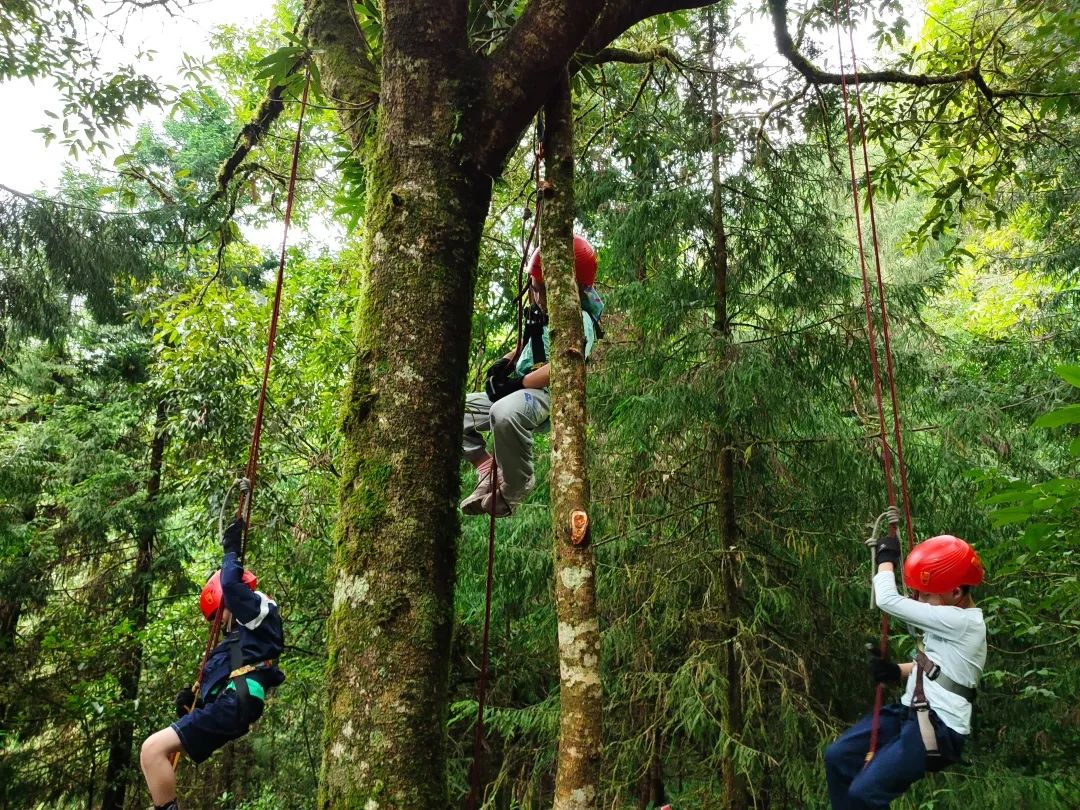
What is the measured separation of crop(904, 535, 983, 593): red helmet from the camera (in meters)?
2.90

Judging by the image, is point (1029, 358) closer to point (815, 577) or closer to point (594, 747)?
point (815, 577)

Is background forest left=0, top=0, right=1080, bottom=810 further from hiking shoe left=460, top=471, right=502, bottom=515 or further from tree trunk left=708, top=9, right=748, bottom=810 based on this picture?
hiking shoe left=460, top=471, right=502, bottom=515

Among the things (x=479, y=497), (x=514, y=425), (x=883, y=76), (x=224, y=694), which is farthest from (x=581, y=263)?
(x=224, y=694)

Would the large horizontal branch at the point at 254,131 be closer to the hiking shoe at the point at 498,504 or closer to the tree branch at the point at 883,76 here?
the hiking shoe at the point at 498,504

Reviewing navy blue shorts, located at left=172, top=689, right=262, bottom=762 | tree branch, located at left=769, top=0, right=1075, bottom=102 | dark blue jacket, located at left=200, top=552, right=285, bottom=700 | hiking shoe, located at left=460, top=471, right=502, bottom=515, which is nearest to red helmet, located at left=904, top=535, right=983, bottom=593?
hiking shoe, located at left=460, top=471, right=502, bottom=515

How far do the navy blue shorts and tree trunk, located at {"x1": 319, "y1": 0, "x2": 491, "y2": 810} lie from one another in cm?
213

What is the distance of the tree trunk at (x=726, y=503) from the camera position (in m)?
5.31

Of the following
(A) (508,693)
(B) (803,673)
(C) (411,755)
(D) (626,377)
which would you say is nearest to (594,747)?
(C) (411,755)

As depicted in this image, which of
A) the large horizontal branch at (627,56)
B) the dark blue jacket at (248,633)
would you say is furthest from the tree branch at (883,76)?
the dark blue jacket at (248,633)

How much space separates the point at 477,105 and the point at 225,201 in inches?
133

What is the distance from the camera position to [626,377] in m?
6.23

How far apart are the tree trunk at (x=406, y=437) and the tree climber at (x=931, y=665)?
1.87m

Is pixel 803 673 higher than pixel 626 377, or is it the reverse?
pixel 626 377

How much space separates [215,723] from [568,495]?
2689mm
